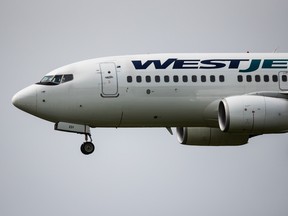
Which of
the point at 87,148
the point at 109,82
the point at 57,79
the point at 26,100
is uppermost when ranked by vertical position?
the point at 57,79

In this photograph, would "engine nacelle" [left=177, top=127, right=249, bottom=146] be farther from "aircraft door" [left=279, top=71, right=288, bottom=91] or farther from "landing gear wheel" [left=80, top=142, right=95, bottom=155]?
"landing gear wheel" [left=80, top=142, right=95, bottom=155]

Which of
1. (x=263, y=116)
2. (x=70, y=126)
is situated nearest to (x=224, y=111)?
(x=263, y=116)

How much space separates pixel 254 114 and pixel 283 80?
432cm

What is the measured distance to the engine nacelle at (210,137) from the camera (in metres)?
102

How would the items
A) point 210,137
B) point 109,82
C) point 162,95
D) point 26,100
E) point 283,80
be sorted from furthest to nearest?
1. point 210,137
2. point 283,80
3. point 162,95
4. point 109,82
5. point 26,100

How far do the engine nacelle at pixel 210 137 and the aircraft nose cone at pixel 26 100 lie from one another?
10537 millimetres

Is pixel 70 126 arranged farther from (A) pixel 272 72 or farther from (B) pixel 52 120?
(A) pixel 272 72

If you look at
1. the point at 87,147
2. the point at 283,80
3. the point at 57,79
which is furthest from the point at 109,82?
the point at 283,80

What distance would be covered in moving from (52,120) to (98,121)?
242 centimetres

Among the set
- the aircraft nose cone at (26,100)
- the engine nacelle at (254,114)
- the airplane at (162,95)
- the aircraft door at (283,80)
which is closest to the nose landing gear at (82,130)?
the airplane at (162,95)

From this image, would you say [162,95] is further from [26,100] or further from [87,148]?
[26,100]

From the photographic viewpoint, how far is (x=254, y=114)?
9462 cm

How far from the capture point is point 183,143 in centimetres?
10275

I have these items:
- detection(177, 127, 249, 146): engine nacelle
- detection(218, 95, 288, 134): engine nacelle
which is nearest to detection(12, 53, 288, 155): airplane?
detection(218, 95, 288, 134): engine nacelle
